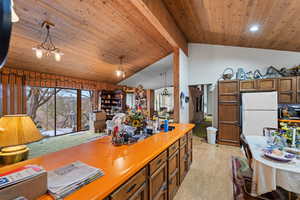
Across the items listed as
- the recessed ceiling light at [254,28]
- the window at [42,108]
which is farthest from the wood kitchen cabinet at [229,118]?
the window at [42,108]

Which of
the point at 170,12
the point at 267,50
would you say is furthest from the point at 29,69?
the point at 267,50

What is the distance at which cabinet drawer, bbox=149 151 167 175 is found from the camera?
1330mm

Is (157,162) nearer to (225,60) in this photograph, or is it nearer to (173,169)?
(173,169)

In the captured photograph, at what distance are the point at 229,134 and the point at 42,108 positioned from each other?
23.2 feet

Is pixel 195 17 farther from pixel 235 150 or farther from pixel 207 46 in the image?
pixel 235 150

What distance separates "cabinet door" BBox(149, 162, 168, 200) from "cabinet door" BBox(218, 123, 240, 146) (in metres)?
3.60

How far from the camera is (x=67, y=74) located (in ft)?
18.4

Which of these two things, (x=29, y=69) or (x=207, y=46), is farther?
(x=207, y=46)

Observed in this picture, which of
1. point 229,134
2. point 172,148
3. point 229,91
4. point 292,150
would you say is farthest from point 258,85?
point 172,148

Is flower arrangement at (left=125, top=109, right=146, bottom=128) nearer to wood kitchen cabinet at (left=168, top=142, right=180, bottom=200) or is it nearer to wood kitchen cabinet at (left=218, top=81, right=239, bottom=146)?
wood kitchen cabinet at (left=168, top=142, right=180, bottom=200)

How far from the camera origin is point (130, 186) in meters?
1.02

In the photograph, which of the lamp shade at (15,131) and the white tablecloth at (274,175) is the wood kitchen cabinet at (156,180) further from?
the lamp shade at (15,131)

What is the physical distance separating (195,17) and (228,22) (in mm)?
801

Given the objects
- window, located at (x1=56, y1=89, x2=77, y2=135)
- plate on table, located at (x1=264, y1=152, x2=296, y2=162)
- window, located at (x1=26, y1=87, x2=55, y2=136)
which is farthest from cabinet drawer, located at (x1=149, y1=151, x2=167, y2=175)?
window, located at (x1=56, y1=89, x2=77, y2=135)
